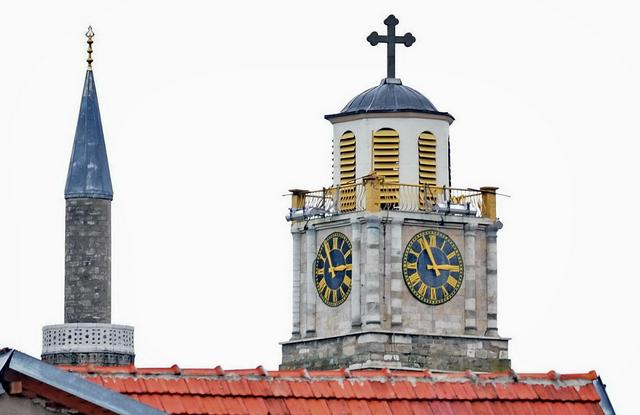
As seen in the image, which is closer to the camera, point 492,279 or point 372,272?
point 372,272

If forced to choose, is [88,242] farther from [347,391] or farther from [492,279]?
[347,391]

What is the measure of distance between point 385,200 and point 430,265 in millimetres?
2051

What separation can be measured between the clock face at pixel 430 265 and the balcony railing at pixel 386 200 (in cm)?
77

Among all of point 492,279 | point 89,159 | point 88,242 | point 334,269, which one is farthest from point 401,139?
point 89,159

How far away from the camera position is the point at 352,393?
5278cm

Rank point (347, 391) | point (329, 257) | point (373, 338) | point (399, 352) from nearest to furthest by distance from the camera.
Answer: point (347, 391), point (373, 338), point (399, 352), point (329, 257)

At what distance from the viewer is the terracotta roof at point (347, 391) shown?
50.8 metres

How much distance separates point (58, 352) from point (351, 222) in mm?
9394

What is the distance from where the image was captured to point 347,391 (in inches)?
2079

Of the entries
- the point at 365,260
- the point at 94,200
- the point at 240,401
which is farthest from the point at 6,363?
the point at 94,200

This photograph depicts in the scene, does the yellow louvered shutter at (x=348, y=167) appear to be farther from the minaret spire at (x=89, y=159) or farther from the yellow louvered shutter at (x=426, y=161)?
the minaret spire at (x=89, y=159)

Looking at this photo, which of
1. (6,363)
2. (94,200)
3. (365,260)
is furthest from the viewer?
(94,200)

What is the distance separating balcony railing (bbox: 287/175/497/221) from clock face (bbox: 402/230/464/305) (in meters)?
0.77

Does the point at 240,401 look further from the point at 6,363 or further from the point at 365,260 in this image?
the point at 365,260
